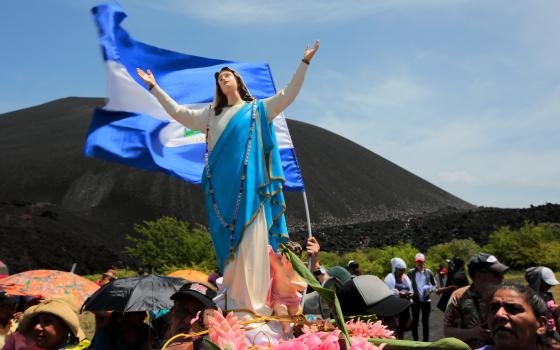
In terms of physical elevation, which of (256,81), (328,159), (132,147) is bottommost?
(132,147)

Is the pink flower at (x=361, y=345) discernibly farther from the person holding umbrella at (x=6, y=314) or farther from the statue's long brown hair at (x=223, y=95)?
the person holding umbrella at (x=6, y=314)

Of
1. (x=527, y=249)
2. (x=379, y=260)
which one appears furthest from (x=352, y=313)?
(x=527, y=249)

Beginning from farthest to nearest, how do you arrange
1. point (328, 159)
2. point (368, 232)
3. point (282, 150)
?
1. point (328, 159)
2. point (368, 232)
3. point (282, 150)

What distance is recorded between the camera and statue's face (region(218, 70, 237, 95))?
4520 millimetres

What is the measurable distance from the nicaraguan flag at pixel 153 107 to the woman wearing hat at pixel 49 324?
2190 mm

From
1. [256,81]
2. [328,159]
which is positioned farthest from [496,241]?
[328,159]

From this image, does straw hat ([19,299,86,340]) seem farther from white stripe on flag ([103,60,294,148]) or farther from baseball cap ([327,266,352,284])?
white stripe on flag ([103,60,294,148])

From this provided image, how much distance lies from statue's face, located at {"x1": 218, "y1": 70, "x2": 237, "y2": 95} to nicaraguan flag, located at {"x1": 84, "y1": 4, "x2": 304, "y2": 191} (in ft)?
6.28

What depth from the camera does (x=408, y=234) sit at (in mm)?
38656

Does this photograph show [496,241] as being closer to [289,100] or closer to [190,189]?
[289,100]

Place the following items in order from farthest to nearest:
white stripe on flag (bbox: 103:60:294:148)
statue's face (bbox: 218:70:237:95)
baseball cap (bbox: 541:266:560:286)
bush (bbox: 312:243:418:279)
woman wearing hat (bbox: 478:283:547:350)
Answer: bush (bbox: 312:243:418:279) → white stripe on flag (bbox: 103:60:294:148) → baseball cap (bbox: 541:266:560:286) → statue's face (bbox: 218:70:237:95) → woman wearing hat (bbox: 478:283:547:350)

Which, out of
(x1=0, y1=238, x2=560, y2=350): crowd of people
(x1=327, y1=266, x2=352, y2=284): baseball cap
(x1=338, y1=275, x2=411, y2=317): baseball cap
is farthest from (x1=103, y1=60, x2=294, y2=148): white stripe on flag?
(x1=338, y1=275, x2=411, y2=317): baseball cap

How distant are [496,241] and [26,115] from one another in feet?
241

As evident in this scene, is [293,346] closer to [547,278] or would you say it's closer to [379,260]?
[547,278]
